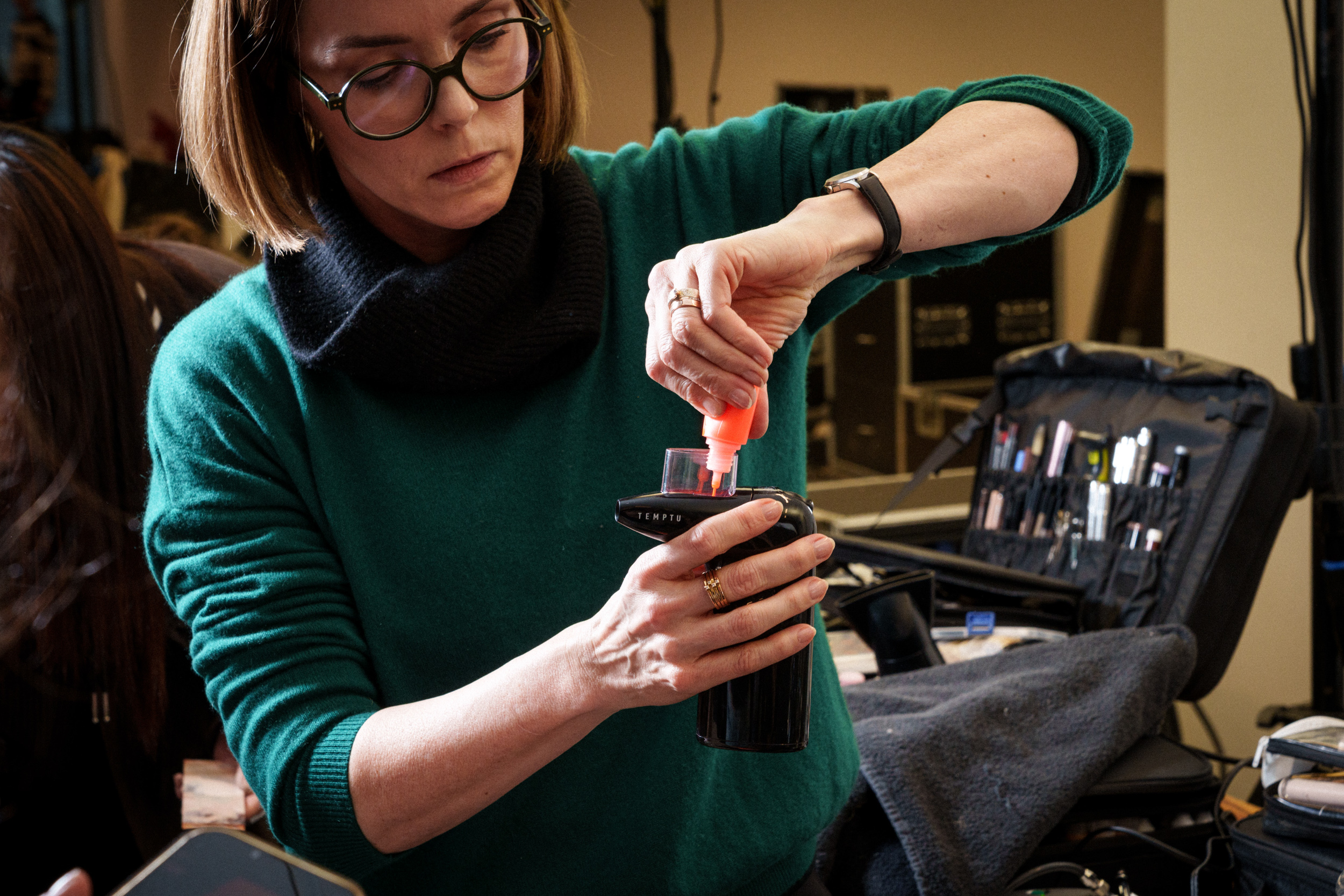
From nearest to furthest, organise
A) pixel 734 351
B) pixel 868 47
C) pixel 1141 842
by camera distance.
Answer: pixel 734 351, pixel 1141 842, pixel 868 47

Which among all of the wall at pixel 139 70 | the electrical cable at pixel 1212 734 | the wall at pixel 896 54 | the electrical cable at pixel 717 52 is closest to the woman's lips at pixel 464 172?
the electrical cable at pixel 1212 734

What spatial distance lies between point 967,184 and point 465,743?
1.81 feet

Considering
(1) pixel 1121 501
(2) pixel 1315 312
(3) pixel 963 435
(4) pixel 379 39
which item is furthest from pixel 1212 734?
(4) pixel 379 39

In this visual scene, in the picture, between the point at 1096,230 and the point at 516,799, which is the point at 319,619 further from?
the point at 1096,230

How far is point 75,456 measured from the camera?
4.53 ft

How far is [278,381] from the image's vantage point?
86 cm

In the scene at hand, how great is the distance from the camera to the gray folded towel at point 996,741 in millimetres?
1057

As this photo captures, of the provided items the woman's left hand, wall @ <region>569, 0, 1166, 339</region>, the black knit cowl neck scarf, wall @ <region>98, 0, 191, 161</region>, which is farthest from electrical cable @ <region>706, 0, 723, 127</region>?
the woman's left hand

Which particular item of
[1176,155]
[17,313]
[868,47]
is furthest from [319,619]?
[868,47]

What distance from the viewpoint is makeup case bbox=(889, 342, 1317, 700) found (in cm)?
151

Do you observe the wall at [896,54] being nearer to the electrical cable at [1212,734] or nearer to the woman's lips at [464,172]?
the electrical cable at [1212,734]

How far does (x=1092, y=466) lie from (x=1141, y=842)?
0.72 m

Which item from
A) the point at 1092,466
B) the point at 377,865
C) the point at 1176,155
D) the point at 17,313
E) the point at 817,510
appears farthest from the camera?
the point at 817,510

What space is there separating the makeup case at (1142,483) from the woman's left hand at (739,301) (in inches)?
38.7
